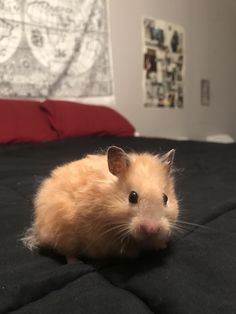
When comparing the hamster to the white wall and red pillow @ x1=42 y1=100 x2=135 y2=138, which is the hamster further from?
the white wall

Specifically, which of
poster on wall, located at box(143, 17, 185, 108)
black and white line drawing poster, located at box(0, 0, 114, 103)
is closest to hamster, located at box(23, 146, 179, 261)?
black and white line drawing poster, located at box(0, 0, 114, 103)

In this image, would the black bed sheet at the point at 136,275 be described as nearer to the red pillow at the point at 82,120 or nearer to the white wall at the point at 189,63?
the red pillow at the point at 82,120

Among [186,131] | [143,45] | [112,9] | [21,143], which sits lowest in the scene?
[186,131]

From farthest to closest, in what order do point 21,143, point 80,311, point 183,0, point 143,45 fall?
point 183,0
point 143,45
point 21,143
point 80,311

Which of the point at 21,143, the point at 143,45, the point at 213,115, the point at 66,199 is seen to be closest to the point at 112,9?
the point at 143,45

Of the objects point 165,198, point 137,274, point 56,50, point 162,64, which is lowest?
point 137,274

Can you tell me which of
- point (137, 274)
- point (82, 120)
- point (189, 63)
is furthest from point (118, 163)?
point (189, 63)

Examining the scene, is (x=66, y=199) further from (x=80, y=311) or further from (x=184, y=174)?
(x=184, y=174)

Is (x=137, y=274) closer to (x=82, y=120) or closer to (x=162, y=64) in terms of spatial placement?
(x=82, y=120)
